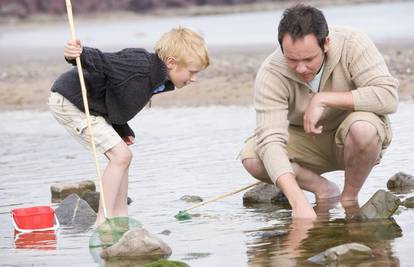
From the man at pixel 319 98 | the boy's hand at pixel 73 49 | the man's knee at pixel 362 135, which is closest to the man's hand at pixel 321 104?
the man at pixel 319 98

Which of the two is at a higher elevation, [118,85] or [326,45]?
[326,45]

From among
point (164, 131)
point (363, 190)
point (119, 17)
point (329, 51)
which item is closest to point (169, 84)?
point (329, 51)

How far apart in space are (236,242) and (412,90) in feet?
24.3

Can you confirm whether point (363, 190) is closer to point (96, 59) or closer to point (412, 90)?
point (96, 59)

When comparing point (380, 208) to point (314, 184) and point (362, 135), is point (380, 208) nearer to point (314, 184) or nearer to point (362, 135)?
point (362, 135)

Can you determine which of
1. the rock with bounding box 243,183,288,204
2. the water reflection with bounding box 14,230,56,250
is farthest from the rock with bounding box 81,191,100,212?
the rock with bounding box 243,183,288,204

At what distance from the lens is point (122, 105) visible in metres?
7.21

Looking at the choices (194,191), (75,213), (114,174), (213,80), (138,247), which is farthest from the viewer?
(213,80)

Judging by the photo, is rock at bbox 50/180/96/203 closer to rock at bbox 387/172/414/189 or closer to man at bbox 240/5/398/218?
man at bbox 240/5/398/218

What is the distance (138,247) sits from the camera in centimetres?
621

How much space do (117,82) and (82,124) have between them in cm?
A: 35

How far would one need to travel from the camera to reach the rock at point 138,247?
20.4 feet

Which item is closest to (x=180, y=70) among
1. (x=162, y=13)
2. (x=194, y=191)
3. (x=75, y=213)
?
(x=75, y=213)

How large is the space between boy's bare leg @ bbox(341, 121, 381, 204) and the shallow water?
21 cm
